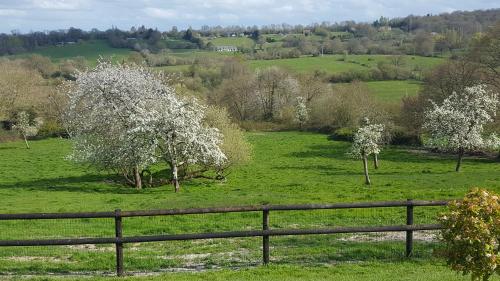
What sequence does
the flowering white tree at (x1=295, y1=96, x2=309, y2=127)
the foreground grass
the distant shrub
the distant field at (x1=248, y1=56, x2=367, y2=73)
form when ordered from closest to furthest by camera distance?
the foreground grass
the distant shrub
the flowering white tree at (x1=295, y1=96, x2=309, y2=127)
the distant field at (x1=248, y1=56, x2=367, y2=73)

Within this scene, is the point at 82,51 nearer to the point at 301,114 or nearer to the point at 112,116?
the point at 301,114

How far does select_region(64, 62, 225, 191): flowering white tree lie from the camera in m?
34.0

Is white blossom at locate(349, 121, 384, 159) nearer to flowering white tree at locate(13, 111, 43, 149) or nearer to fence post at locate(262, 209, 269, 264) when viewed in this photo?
fence post at locate(262, 209, 269, 264)

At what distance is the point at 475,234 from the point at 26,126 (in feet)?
Answer: 228

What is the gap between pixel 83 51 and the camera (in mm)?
173625

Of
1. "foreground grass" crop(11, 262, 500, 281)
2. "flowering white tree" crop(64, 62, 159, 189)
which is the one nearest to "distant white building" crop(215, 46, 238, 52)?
"flowering white tree" crop(64, 62, 159, 189)

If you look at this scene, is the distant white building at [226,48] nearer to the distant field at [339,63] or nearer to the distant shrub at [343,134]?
the distant field at [339,63]

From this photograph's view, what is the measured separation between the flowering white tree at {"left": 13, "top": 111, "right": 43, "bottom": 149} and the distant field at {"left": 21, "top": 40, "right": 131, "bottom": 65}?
86.8m

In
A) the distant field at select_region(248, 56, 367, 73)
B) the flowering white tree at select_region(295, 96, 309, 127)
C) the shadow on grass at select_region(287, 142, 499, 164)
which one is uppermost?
the distant field at select_region(248, 56, 367, 73)

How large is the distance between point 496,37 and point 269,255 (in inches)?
2002

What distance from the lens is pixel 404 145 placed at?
64562 millimetres

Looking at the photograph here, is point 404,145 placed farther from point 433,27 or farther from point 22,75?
point 433,27

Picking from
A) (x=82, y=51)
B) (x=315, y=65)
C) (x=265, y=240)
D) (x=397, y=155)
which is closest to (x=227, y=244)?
(x=265, y=240)

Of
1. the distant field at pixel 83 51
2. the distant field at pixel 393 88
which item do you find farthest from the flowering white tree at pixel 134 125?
the distant field at pixel 83 51
